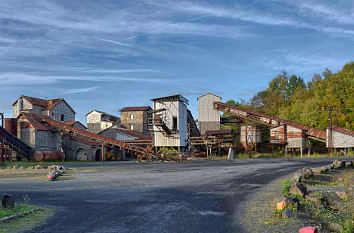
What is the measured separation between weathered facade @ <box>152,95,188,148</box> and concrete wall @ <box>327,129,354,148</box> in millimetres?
21959

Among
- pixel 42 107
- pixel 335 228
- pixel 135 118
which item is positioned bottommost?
pixel 335 228

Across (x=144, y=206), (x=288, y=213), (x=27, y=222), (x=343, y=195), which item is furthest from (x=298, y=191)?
(x=27, y=222)

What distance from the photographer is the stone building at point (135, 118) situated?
69.2 metres

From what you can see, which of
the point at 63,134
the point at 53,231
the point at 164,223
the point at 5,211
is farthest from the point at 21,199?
the point at 63,134

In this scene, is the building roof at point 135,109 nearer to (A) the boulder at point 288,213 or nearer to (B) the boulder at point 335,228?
(A) the boulder at point 288,213

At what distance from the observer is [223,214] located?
9023 mm

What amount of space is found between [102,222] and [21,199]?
5.61m

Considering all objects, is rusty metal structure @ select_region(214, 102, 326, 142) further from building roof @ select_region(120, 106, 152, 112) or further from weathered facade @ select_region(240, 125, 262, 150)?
building roof @ select_region(120, 106, 152, 112)

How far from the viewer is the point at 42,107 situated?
60.8 m

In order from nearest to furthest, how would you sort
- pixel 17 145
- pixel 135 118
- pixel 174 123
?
pixel 17 145 → pixel 174 123 → pixel 135 118

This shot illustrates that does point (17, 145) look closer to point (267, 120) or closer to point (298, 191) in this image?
point (267, 120)

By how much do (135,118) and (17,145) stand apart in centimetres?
3097

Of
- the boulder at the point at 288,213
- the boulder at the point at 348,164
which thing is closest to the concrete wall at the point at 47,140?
the boulder at the point at 348,164

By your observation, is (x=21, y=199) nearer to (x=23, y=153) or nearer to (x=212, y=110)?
(x=23, y=153)
